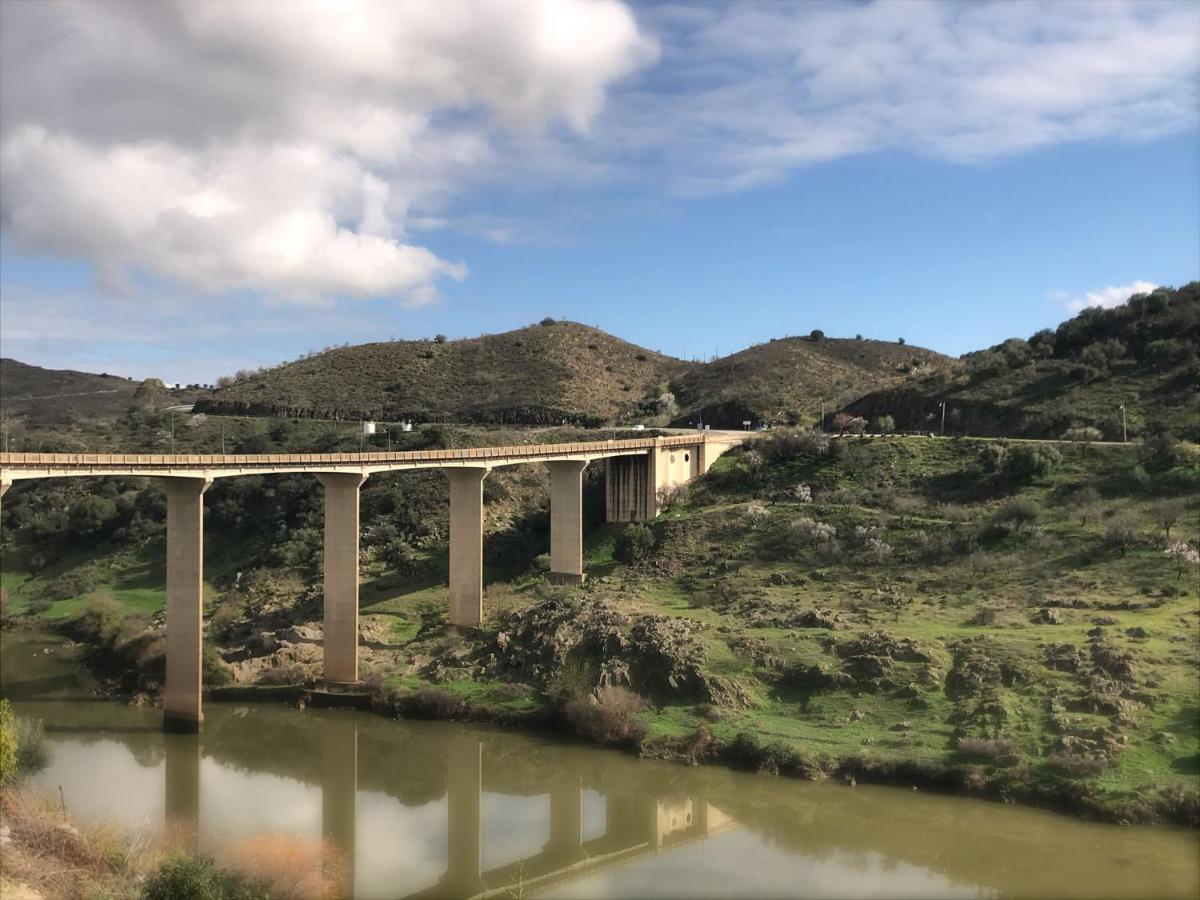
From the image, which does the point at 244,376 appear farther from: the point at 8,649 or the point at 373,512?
the point at 8,649

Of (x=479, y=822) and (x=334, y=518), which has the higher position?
(x=334, y=518)

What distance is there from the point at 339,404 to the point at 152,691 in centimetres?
4933

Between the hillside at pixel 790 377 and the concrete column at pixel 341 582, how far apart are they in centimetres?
4122

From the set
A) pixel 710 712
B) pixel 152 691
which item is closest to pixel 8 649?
pixel 152 691

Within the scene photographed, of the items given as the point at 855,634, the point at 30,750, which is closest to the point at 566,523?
the point at 855,634

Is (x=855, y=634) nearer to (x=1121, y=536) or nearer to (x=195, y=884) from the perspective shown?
(x=1121, y=536)

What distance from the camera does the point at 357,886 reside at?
65.8 feet

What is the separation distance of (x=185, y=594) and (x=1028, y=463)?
1402 inches

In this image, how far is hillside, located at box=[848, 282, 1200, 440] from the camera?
168ft

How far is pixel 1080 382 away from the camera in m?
56.1

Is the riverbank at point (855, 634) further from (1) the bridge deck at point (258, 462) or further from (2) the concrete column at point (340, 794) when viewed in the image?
(1) the bridge deck at point (258, 462)

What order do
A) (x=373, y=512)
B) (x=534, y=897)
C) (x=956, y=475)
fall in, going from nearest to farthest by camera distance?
(x=534, y=897) → (x=956, y=475) → (x=373, y=512)

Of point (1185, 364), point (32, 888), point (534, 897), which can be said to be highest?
point (1185, 364)

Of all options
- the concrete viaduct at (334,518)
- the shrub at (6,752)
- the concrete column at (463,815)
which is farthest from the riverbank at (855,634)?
the shrub at (6,752)
